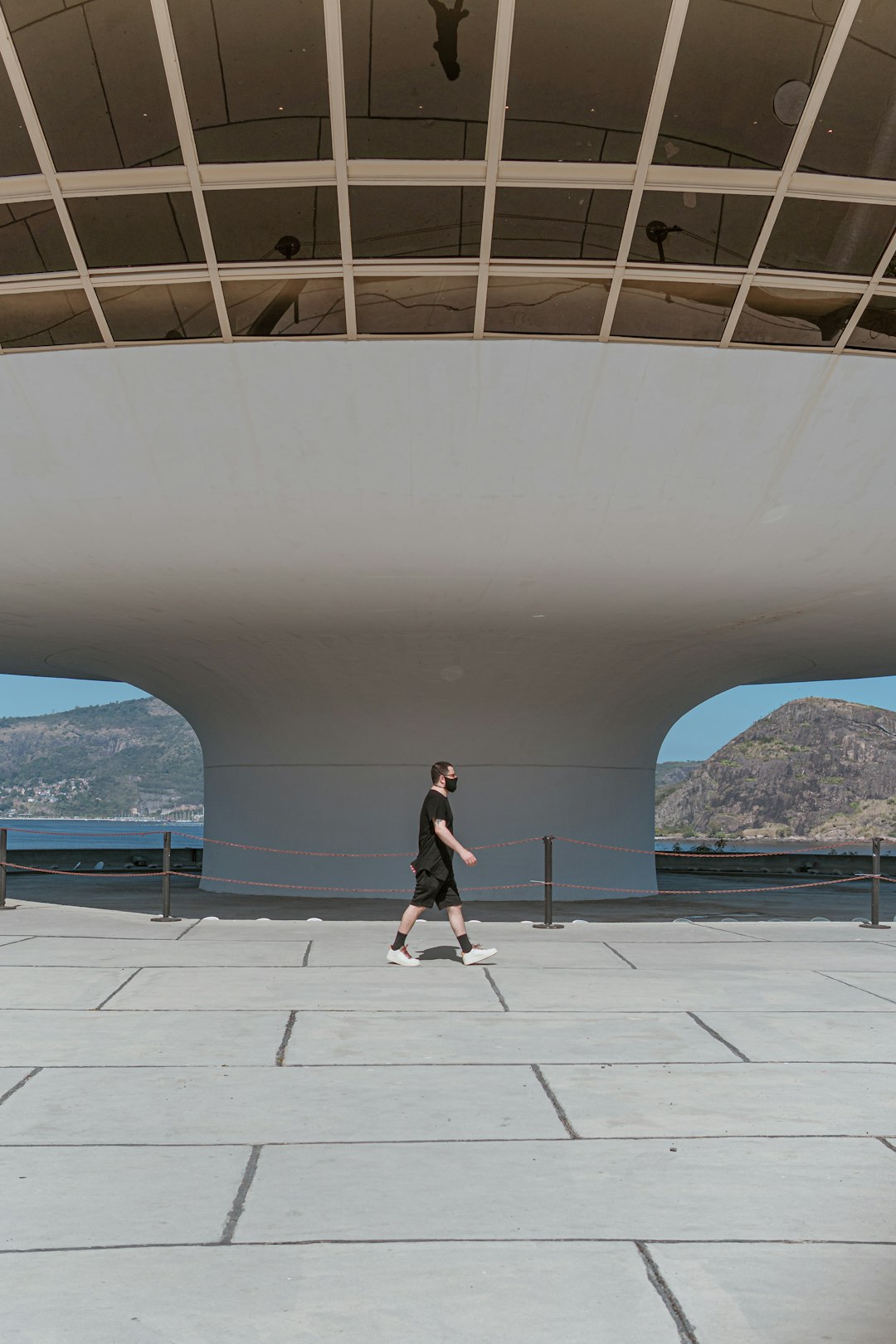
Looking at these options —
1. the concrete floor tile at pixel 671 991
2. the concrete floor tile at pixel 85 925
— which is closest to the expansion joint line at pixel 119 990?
the concrete floor tile at pixel 85 925

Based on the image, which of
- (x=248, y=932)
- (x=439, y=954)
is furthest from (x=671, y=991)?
(x=248, y=932)

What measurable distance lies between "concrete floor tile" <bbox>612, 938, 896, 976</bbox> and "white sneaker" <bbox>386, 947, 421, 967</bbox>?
4.08 ft

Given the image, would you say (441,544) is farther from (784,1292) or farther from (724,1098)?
(784,1292)

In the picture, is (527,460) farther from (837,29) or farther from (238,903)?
(238,903)

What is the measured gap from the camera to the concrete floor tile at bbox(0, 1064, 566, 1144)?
5617mm

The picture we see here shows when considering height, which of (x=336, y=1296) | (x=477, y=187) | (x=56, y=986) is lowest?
(x=336, y=1296)

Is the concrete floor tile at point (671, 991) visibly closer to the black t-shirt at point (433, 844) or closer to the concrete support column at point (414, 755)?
the black t-shirt at point (433, 844)

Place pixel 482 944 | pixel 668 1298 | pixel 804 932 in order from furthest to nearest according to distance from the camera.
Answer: pixel 804 932 < pixel 482 944 < pixel 668 1298

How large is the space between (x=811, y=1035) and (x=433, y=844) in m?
3.70

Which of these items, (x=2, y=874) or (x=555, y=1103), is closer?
(x=555, y=1103)

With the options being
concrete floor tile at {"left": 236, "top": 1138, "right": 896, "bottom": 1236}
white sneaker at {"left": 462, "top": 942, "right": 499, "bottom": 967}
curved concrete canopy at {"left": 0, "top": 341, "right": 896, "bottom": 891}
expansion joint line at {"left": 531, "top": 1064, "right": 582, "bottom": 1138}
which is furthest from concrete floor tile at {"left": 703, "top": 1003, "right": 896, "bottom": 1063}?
curved concrete canopy at {"left": 0, "top": 341, "right": 896, "bottom": 891}

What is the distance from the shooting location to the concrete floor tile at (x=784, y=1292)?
3564 mm

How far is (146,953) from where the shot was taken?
11.0 m

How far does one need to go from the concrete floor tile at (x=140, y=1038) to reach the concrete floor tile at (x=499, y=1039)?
276 millimetres
